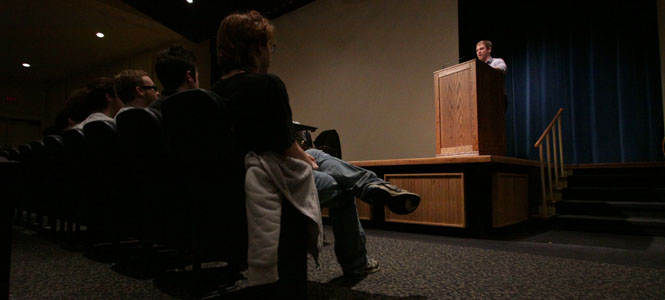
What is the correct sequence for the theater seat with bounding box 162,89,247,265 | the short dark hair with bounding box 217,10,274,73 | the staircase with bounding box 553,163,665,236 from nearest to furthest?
the theater seat with bounding box 162,89,247,265 < the short dark hair with bounding box 217,10,274,73 < the staircase with bounding box 553,163,665,236

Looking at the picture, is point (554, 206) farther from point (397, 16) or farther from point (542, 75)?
point (397, 16)

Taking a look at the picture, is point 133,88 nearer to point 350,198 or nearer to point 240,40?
point 240,40

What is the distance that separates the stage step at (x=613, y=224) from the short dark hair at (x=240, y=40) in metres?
3.45

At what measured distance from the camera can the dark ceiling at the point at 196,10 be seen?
527 cm

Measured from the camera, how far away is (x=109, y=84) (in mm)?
2443

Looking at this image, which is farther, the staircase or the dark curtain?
the dark curtain

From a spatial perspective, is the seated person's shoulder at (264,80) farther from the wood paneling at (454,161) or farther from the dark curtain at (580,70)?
the dark curtain at (580,70)

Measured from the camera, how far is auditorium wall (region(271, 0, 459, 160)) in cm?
483

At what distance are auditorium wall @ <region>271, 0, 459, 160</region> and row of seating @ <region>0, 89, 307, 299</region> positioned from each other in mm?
3916

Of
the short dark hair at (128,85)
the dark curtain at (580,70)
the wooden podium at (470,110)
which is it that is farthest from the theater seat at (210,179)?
the dark curtain at (580,70)

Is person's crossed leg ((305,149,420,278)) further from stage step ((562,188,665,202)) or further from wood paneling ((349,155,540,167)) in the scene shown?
stage step ((562,188,665,202))

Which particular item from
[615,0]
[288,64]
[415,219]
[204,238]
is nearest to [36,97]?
[288,64]

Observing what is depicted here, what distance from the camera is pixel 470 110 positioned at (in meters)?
2.87

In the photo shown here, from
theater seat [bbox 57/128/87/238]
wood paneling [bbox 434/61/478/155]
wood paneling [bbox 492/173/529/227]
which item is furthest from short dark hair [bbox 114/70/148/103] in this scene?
wood paneling [bbox 492/173/529/227]
